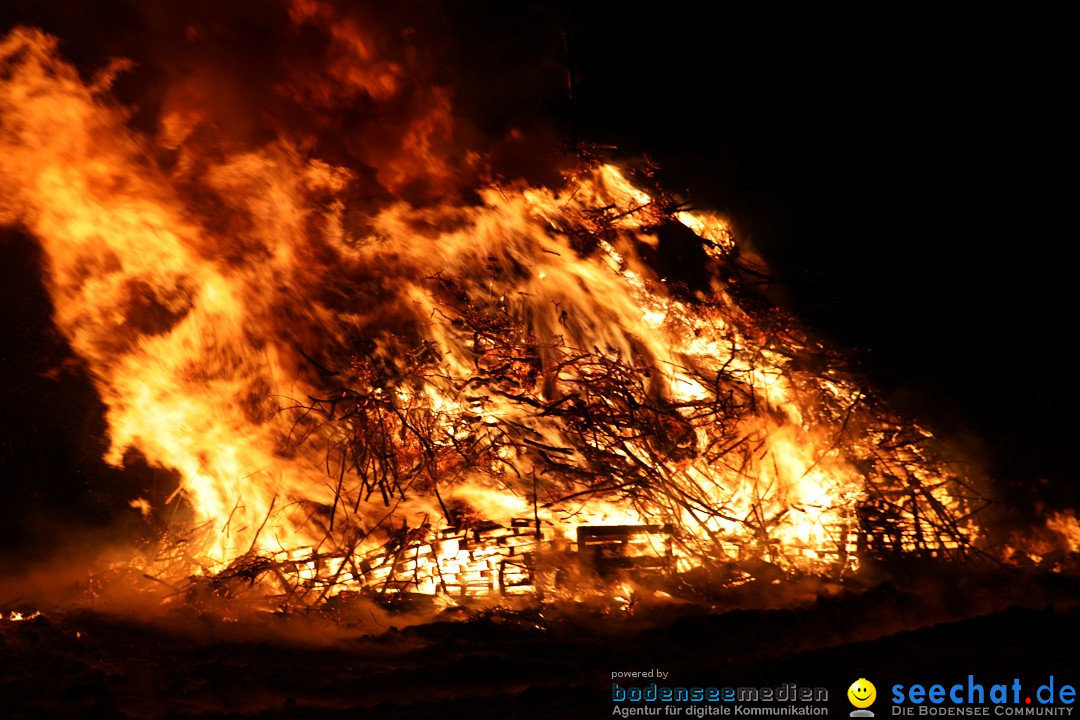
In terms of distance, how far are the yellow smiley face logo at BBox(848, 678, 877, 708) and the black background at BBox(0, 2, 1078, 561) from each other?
2415mm

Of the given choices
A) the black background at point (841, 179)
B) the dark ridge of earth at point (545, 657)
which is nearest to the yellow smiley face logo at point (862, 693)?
the dark ridge of earth at point (545, 657)

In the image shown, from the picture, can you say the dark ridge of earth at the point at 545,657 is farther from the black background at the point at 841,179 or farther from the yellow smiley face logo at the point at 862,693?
the black background at the point at 841,179

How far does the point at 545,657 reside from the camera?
133 inches

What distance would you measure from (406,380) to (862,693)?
139 inches

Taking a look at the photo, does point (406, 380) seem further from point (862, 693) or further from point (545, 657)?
point (862, 693)

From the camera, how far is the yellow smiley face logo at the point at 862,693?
2.85 m

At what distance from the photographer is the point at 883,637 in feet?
10.7

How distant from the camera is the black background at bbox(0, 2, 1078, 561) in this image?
188 inches

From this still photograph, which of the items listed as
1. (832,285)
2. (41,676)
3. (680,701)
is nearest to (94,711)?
(41,676)

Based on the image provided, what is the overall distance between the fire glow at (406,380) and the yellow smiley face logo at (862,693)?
3.79 ft

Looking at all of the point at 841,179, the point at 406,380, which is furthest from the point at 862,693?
the point at 841,179

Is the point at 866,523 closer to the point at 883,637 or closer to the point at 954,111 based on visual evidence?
the point at 883,637

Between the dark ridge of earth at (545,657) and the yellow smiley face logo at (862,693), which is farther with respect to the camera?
the dark ridge of earth at (545,657)

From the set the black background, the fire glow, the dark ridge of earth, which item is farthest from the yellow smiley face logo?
the black background
